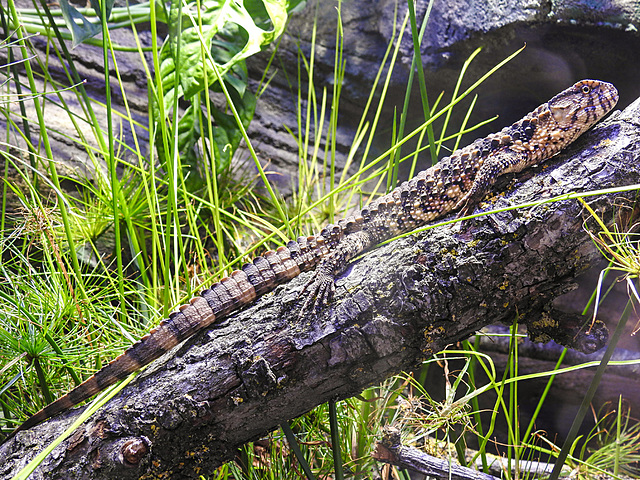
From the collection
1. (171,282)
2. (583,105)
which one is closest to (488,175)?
(583,105)

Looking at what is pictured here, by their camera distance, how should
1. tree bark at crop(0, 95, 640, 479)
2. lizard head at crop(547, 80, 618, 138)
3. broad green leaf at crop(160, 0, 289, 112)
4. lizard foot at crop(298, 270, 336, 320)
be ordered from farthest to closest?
broad green leaf at crop(160, 0, 289, 112) < lizard head at crop(547, 80, 618, 138) < lizard foot at crop(298, 270, 336, 320) < tree bark at crop(0, 95, 640, 479)

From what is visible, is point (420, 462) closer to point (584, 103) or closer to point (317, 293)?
point (317, 293)

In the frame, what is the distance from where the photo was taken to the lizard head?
1.76 metres

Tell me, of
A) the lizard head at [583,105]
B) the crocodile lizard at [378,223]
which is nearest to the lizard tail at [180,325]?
the crocodile lizard at [378,223]

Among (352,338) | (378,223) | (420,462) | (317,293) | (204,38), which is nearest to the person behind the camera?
(352,338)

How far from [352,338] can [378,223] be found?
28.5 inches

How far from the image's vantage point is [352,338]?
1496 mm

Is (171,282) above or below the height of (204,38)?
below

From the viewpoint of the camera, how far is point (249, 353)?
154cm

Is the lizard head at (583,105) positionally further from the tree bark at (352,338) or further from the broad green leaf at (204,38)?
the broad green leaf at (204,38)

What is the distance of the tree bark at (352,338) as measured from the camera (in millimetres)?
1470

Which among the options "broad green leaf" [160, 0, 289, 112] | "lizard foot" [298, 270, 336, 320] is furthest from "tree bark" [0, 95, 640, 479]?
"broad green leaf" [160, 0, 289, 112]

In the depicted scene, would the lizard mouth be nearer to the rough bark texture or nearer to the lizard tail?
the lizard tail

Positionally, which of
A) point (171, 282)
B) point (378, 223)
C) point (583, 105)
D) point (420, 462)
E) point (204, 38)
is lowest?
point (420, 462)
